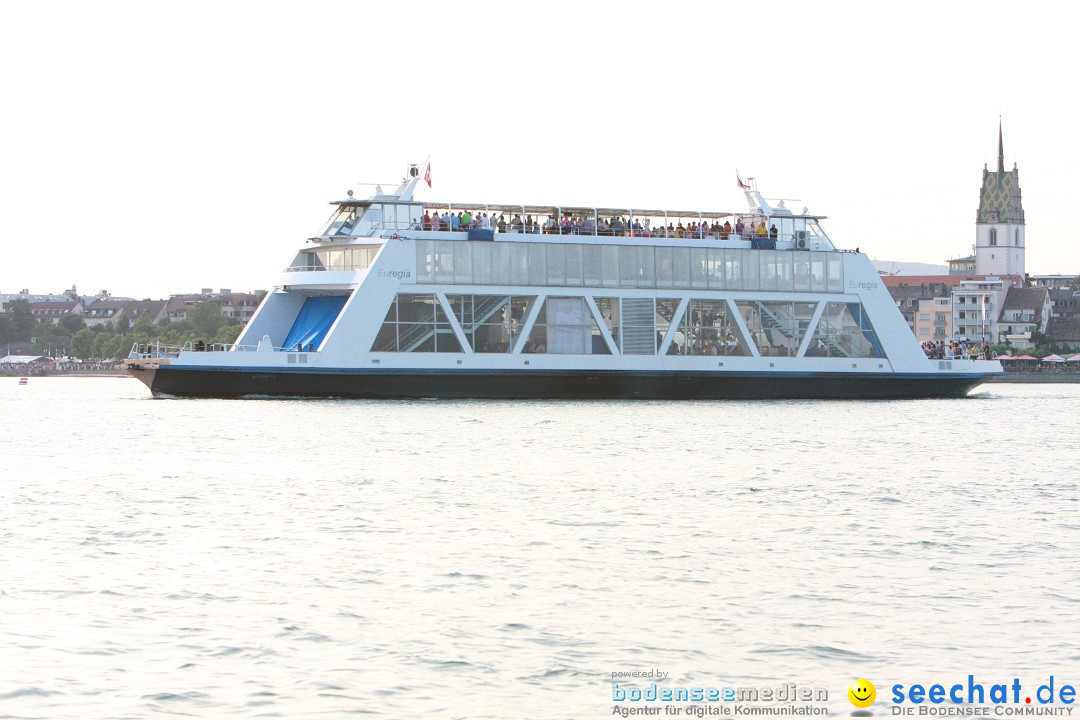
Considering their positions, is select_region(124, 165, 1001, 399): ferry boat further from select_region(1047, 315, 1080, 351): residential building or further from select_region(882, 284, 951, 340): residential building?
select_region(882, 284, 951, 340): residential building

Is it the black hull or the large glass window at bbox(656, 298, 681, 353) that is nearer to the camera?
the black hull

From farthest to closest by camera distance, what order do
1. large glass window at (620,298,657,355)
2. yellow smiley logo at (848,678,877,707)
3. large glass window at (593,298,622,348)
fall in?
large glass window at (620,298,657,355)
large glass window at (593,298,622,348)
yellow smiley logo at (848,678,877,707)

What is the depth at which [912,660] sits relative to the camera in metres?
11.1

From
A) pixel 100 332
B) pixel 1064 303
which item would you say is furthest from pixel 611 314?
pixel 100 332

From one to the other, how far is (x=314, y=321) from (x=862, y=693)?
128ft

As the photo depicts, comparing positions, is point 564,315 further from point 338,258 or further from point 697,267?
point 338,258

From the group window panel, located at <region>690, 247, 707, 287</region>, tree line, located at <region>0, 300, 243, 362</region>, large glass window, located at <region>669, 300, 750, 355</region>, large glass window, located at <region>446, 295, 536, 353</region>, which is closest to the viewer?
large glass window, located at <region>446, 295, 536, 353</region>

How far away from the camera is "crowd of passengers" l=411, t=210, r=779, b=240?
48.5m

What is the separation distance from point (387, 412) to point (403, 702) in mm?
31115

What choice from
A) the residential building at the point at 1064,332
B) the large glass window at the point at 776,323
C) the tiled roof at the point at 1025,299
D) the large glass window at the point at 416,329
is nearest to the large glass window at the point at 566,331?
the large glass window at the point at 416,329

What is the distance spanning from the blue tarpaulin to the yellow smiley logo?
3685 centimetres

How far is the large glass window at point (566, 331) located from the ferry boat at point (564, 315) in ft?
0.18

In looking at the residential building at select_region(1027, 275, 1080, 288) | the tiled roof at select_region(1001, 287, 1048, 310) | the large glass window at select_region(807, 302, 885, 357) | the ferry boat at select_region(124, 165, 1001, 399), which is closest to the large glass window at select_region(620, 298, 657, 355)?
the ferry boat at select_region(124, 165, 1001, 399)

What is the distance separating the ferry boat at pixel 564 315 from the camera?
45094 mm
